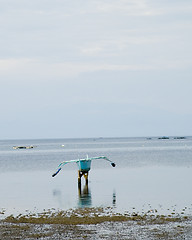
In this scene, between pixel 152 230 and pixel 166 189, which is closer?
pixel 152 230

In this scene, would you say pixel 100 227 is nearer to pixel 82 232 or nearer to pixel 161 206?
pixel 82 232

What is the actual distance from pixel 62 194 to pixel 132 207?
31.2 ft

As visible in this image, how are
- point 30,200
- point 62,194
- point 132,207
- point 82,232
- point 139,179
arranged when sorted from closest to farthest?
point 82,232 → point 132,207 → point 30,200 → point 62,194 → point 139,179

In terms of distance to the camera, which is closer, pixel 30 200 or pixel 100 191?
pixel 30 200

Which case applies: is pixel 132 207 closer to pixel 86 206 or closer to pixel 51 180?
pixel 86 206

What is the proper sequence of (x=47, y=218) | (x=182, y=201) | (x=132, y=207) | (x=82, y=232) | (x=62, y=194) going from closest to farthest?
1. (x=82, y=232)
2. (x=47, y=218)
3. (x=132, y=207)
4. (x=182, y=201)
5. (x=62, y=194)

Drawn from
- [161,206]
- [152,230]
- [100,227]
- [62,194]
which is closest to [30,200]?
[62,194]

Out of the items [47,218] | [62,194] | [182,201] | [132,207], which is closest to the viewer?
[47,218]

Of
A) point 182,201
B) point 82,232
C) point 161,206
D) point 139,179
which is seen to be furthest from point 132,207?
point 139,179

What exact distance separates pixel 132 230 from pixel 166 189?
17799 mm

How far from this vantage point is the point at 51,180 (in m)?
49.4

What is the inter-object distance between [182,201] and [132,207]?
14.6 feet

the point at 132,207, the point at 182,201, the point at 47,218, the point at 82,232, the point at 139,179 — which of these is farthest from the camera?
the point at 139,179

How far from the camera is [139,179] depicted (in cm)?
4762
